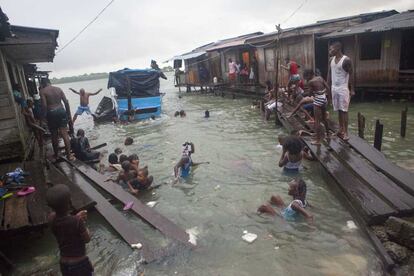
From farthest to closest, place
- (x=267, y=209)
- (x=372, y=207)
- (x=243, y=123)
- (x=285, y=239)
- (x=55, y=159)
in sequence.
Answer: (x=243, y=123), (x=55, y=159), (x=267, y=209), (x=285, y=239), (x=372, y=207)

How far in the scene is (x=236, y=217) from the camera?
602 centimetres

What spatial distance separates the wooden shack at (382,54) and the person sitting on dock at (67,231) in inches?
555

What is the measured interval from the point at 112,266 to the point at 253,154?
5911 millimetres

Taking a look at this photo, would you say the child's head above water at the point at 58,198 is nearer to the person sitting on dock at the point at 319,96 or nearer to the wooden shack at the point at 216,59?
the person sitting on dock at the point at 319,96

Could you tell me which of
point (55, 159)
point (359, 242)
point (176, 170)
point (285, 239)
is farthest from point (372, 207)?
point (55, 159)

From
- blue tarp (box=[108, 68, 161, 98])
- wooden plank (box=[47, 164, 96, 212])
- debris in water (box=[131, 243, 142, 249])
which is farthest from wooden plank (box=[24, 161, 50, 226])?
blue tarp (box=[108, 68, 161, 98])

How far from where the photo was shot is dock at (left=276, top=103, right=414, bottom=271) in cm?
447

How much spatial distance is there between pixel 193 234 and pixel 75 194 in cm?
226

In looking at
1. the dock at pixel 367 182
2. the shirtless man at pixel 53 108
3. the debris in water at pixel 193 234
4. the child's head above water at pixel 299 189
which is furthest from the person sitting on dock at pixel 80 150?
the child's head above water at pixel 299 189

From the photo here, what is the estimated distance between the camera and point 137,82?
18.5 metres

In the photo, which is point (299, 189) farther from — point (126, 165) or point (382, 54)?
point (382, 54)

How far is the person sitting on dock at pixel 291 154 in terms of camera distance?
6.84 m

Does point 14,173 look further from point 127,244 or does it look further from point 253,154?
point 253,154

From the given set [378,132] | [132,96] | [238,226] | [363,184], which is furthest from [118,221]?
[132,96]
